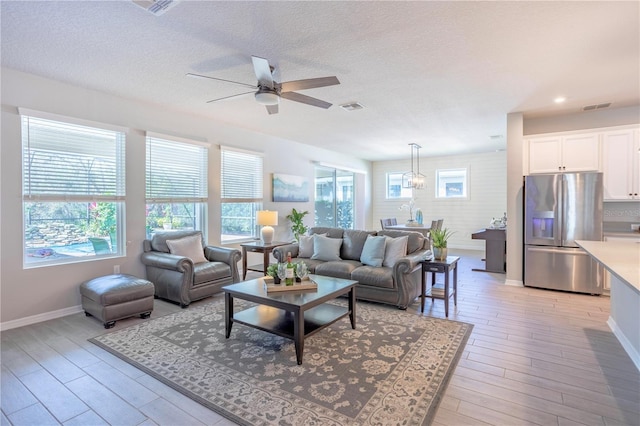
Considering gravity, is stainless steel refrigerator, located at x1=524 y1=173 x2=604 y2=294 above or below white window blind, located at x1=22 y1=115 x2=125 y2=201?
below

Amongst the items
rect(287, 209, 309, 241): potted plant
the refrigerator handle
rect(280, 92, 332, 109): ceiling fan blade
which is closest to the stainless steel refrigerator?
the refrigerator handle

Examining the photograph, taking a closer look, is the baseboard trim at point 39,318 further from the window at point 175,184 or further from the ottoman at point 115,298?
the window at point 175,184

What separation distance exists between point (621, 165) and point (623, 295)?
263 cm

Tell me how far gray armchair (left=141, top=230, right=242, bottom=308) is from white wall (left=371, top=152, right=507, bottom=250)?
269 inches

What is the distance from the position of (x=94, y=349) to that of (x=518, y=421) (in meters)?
3.36

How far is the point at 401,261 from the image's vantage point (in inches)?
151

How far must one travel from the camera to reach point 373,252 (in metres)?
4.45

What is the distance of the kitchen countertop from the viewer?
69.4 inches

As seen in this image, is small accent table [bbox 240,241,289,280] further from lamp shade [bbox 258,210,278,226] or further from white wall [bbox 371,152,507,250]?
white wall [bbox 371,152,507,250]

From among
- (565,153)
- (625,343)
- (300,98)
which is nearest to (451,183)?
(565,153)


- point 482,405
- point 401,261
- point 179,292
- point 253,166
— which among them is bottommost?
point 482,405

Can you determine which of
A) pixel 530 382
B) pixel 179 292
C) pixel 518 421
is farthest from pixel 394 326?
pixel 179 292

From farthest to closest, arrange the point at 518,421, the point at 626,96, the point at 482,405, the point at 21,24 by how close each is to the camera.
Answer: the point at 626,96 < the point at 21,24 < the point at 482,405 < the point at 518,421

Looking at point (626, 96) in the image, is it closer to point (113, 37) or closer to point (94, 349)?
point (113, 37)
